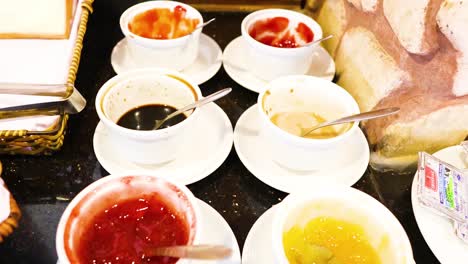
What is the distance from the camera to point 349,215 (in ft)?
3.14

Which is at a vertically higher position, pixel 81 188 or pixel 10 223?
pixel 10 223

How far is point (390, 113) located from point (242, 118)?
434mm

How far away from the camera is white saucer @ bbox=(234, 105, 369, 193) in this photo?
45.8 inches

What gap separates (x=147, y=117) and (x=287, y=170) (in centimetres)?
42

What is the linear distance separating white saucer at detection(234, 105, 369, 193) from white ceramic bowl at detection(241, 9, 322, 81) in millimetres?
235

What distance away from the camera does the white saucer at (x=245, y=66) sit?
4.76ft

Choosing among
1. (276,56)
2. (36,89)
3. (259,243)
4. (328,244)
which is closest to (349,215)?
(328,244)

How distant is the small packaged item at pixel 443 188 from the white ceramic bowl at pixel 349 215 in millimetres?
183

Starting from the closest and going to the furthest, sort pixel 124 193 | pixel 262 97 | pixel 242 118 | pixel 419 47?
pixel 124 193
pixel 419 47
pixel 262 97
pixel 242 118

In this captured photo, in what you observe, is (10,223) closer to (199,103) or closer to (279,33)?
(199,103)

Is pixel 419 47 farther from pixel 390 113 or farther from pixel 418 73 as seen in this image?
pixel 390 113

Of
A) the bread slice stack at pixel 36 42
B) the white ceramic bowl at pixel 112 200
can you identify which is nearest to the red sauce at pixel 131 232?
the white ceramic bowl at pixel 112 200

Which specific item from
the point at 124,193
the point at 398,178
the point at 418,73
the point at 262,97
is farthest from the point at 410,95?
the point at 124,193

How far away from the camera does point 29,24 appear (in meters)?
1.36
